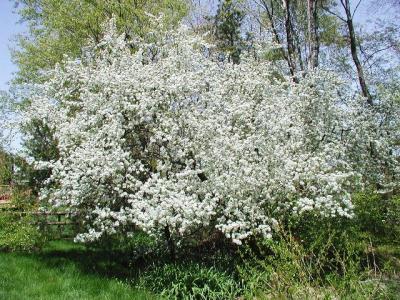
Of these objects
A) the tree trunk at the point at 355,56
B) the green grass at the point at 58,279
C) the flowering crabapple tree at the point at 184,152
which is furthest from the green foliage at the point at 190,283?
the tree trunk at the point at 355,56

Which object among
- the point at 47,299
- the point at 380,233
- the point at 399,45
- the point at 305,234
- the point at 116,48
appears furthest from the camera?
the point at 399,45

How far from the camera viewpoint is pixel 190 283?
23.0 ft

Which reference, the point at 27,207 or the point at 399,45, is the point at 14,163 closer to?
the point at 27,207

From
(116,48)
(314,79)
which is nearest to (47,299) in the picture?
(116,48)

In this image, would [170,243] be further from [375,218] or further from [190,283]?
[375,218]

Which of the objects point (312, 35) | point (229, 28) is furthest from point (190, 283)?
point (229, 28)

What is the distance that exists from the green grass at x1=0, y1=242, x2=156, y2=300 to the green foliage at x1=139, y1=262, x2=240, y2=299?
35 centimetres

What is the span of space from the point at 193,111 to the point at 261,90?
2.06 metres

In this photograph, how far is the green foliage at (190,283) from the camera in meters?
6.69

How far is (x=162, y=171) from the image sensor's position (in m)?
8.29

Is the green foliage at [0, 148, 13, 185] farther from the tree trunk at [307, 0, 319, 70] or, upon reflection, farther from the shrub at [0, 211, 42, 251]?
the tree trunk at [307, 0, 319, 70]

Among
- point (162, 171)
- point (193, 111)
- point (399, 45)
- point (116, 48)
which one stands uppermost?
point (399, 45)

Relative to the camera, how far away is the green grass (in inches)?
267

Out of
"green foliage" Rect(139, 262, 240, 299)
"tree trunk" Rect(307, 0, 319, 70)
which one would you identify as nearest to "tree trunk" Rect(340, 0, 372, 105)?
"tree trunk" Rect(307, 0, 319, 70)
